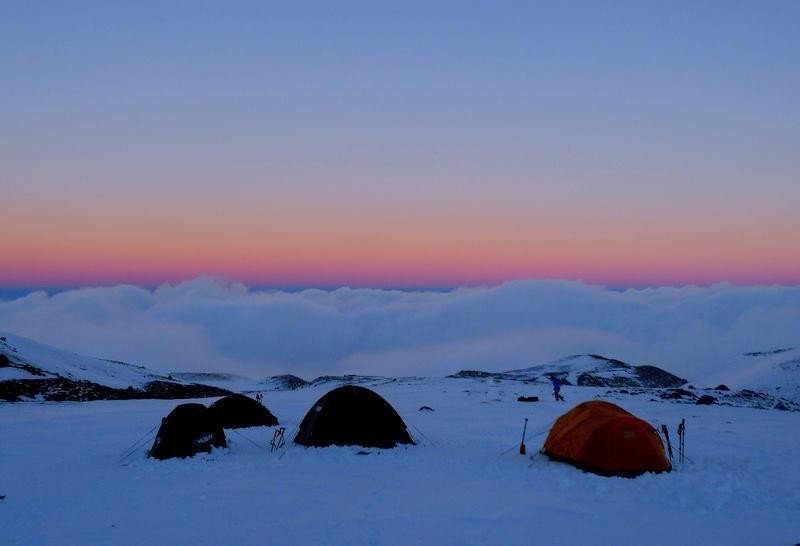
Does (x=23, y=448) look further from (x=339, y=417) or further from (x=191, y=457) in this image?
(x=339, y=417)

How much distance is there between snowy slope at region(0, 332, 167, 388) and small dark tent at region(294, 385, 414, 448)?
85.6 feet

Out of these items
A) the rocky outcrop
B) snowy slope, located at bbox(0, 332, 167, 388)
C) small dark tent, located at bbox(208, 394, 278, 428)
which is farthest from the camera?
snowy slope, located at bbox(0, 332, 167, 388)

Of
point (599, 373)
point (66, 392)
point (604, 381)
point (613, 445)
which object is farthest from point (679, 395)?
point (66, 392)

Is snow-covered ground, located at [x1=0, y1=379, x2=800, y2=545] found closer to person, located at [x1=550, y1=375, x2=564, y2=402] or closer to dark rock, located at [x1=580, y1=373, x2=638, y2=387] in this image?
person, located at [x1=550, y1=375, x2=564, y2=402]

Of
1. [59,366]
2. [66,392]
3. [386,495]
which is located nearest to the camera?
[386,495]

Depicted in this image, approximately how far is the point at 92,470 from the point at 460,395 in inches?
1108

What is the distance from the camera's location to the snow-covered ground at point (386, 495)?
10.9 m

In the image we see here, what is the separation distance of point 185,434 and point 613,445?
1140 centimetres

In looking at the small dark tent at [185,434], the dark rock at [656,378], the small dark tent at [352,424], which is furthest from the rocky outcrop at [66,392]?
the dark rock at [656,378]

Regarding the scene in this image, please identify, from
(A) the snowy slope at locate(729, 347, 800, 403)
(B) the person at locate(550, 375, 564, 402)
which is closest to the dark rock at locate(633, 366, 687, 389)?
A: (A) the snowy slope at locate(729, 347, 800, 403)

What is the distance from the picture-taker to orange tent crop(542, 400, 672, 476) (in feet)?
50.9

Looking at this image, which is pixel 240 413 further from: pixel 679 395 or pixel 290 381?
pixel 290 381

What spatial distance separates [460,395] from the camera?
41.3 m

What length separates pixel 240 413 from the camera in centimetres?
2409
